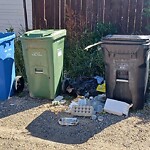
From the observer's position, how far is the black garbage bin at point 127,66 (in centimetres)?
450

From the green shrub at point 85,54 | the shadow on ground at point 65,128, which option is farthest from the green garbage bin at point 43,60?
the green shrub at point 85,54

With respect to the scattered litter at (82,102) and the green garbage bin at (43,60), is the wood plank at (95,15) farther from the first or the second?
the scattered litter at (82,102)

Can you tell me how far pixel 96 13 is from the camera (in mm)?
7199

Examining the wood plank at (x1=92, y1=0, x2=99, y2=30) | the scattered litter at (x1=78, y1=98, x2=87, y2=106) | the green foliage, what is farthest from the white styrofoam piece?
the wood plank at (x1=92, y1=0, x2=99, y2=30)

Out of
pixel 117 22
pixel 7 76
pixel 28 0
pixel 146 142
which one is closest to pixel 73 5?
pixel 117 22

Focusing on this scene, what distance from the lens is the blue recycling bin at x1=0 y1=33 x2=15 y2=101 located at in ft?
16.9

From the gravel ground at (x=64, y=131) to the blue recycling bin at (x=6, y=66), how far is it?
1.28ft

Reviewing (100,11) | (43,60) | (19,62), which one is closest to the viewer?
(43,60)

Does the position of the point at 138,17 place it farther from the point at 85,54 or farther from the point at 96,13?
the point at 85,54

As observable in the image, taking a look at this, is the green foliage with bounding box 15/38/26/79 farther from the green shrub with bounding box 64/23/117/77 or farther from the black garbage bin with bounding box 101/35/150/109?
the black garbage bin with bounding box 101/35/150/109

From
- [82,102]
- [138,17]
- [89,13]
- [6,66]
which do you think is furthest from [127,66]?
[89,13]

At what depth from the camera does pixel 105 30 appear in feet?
21.7

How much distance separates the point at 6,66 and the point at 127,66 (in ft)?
7.20

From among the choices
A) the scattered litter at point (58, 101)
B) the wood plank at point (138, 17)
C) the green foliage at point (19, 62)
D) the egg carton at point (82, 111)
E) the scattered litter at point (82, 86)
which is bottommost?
the scattered litter at point (58, 101)
